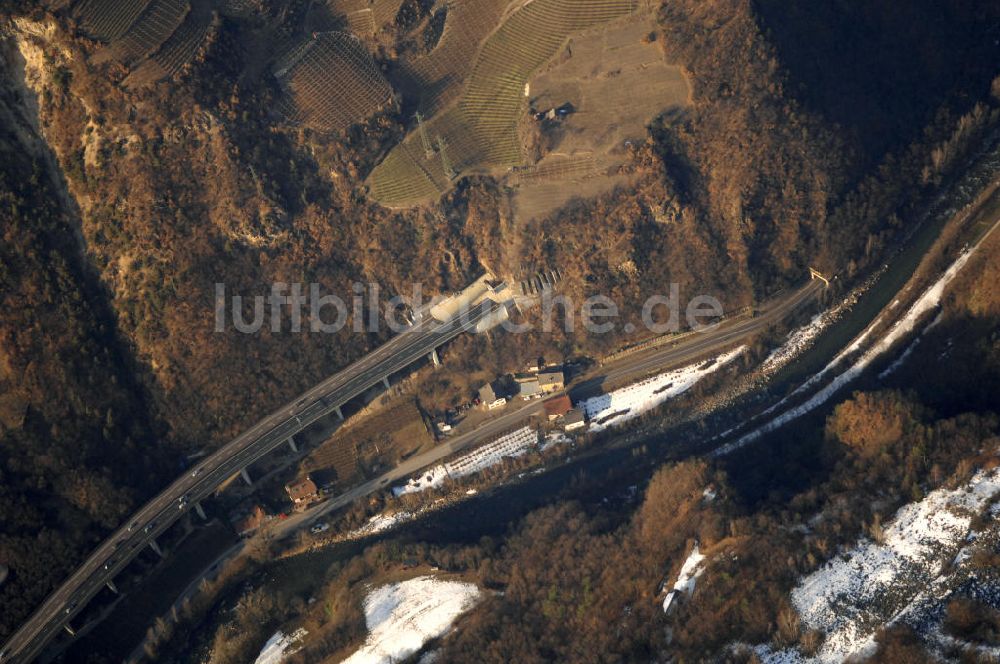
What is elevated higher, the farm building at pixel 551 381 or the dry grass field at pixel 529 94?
the dry grass field at pixel 529 94

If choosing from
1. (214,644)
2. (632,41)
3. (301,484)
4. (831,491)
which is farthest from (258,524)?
(632,41)

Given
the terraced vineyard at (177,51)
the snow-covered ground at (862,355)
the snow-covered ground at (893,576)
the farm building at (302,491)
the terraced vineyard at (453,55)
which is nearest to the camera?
the snow-covered ground at (893,576)

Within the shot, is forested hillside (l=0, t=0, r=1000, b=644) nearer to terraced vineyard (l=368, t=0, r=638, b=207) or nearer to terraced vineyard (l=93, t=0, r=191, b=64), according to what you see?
terraced vineyard (l=93, t=0, r=191, b=64)

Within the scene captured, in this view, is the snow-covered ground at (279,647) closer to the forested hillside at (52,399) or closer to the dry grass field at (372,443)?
the dry grass field at (372,443)

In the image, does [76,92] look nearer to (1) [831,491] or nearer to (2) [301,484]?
(2) [301,484]

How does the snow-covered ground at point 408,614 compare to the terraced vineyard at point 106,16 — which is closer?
the snow-covered ground at point 408,614

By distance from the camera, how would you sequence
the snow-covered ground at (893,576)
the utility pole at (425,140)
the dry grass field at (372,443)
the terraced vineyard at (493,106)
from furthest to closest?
the terraced vineyard at (493,106) < the utility pole at (425,140) < the dry grass field at (372,443) < the snow-covered ground at (893,576)

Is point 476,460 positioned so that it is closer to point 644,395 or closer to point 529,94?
point 644,395

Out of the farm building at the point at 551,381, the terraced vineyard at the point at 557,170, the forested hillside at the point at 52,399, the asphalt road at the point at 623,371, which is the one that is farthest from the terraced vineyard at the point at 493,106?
the forested hillside at the point at 52,399
